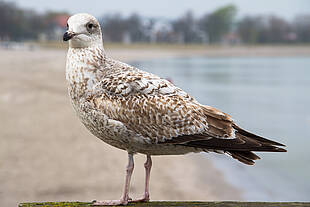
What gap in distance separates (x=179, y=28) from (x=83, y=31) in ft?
433

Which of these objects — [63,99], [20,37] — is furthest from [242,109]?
[20,37]

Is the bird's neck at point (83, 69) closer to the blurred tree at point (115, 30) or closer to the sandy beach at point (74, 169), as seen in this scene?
the sandy beach at point (74, 169)

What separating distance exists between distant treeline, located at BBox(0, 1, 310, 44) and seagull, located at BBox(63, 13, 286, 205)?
3737 inches

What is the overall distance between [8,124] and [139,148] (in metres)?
13.6

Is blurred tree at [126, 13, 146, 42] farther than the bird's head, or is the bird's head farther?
blurred tree at [126, 13, 146, 42]

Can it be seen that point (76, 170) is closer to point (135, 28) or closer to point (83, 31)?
point (83, 31)

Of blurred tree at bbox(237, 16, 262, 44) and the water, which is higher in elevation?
blurred tree at bbox(237, 16, 262, 44)

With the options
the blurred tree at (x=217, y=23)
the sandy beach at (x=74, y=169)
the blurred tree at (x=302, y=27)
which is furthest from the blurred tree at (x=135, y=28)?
the sandy beach at (x=74, y=169)

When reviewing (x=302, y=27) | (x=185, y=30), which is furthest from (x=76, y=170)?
(x=302, y=27)

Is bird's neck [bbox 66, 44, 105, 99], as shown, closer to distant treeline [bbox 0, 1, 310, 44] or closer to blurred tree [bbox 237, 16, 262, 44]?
distant treeline [bbox 0, 1, 310, 44]

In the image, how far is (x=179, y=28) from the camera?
133750 millimetres

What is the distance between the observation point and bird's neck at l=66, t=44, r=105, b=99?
4152 millimetres

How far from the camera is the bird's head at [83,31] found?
4059 mm

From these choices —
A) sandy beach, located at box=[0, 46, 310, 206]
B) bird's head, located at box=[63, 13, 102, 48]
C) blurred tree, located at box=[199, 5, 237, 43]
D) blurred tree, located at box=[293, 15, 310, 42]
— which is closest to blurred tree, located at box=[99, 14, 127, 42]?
blurred tree, located at box=[199, 5, 237, 43]
